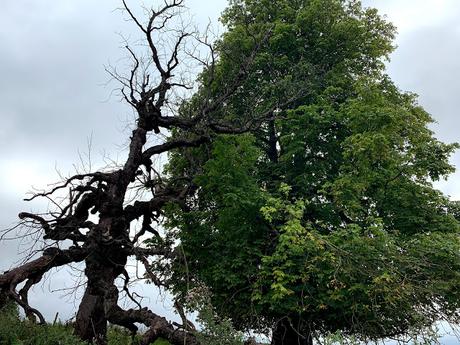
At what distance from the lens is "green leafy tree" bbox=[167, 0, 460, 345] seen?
48.8 ft

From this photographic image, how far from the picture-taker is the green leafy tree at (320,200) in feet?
48.8

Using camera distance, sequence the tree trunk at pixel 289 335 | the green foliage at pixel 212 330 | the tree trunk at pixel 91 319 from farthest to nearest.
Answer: the tree trunk at pixel 289 335 < the tree trunk at pixel 91 319 < the green foliage at pixel 212 330

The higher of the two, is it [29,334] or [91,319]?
[91,319]

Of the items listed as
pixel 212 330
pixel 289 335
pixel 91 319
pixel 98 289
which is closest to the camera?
pixel 212 330

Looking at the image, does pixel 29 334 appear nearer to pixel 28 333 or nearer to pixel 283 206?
pixel 28 333

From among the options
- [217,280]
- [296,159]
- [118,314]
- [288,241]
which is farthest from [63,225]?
[296,159]

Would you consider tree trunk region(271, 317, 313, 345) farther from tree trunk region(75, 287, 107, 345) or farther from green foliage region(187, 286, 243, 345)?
green foliage region(187, 286, 243, 345)

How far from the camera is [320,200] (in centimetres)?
1883

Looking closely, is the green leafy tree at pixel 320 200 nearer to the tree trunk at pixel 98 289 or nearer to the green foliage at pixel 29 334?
the tree trunk at pixel 98 289

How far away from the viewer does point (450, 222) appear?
706 inches

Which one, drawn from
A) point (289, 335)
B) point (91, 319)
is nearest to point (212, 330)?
point (91, 319)

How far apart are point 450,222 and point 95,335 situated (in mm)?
12416

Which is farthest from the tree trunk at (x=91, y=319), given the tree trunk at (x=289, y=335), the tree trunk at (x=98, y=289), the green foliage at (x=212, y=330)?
the tree trunk at (x=289, y=335)

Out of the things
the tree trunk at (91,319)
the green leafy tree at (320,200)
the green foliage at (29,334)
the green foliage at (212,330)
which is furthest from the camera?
the green leafy tree at (320,200)
